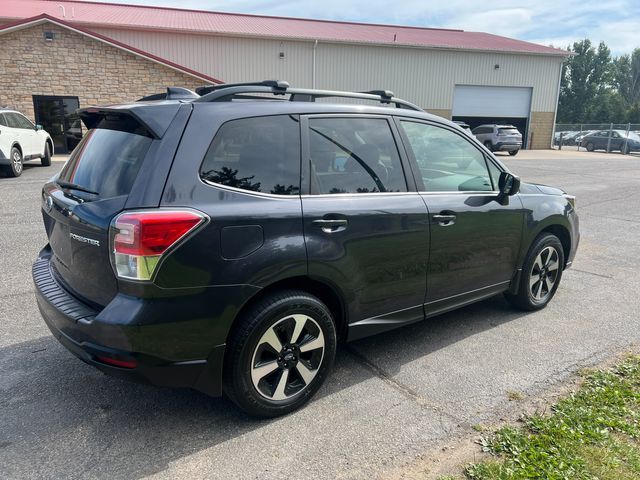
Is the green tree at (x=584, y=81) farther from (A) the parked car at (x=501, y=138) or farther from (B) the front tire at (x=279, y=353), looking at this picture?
(B) the front tire at (x=279, y=353)

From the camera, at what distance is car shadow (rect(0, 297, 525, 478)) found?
2.54 meters

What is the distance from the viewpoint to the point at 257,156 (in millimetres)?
2863

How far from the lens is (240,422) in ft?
9.57

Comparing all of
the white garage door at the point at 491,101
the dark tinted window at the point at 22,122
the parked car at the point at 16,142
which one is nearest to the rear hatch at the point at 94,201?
the parked car at the point at 16,142

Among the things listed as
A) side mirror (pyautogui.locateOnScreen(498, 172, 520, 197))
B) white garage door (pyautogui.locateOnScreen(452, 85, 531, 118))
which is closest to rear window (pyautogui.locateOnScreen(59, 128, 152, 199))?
side mirror (pyautogui.locateOnScreen(498, 172, 520, 197))

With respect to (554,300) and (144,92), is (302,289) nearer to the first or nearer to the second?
(554,300)

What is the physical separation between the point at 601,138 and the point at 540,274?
34318mm

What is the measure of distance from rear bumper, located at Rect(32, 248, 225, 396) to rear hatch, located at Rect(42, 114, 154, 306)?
11 cm

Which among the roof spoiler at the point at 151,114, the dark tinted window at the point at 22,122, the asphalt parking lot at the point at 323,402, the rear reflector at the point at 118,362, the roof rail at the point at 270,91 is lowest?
the asphalt parking lot at the point at 323,402

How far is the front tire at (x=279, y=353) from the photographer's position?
2.74 metres

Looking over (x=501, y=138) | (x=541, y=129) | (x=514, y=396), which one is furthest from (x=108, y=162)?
(x=541, y=129)

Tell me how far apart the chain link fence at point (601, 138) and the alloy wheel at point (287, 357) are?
35.4 m

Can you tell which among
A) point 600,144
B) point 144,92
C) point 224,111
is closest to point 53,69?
point 144,92

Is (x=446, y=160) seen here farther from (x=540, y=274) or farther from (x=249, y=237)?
(x=249, y=237)
